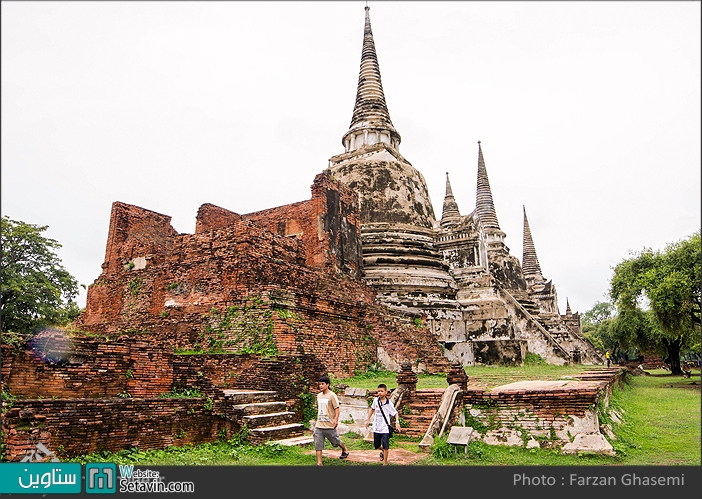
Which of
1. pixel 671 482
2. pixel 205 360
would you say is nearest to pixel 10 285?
pixel 205 360

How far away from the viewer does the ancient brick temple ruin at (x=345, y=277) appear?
1425cm

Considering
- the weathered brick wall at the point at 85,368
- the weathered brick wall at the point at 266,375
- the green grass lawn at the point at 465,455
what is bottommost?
the green grass lawn at the point at 465,455

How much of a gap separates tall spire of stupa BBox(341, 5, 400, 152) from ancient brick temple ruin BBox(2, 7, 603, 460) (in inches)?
3.2

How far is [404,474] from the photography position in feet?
22.7

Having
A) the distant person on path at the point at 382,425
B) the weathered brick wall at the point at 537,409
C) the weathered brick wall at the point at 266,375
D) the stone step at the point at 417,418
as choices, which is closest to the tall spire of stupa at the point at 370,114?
the weathered brick wall at the point at 266,375

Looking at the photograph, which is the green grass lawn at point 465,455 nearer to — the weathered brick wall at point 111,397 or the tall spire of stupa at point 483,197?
the weathered brick wall at point 111,397

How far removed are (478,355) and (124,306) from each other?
41.6 feet

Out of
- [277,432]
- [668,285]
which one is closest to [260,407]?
[277,432]

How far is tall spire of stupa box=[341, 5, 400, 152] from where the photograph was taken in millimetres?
29312

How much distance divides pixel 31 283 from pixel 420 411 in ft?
73.9

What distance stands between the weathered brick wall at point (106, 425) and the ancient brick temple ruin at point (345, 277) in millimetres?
3949

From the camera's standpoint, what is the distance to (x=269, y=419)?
952 centimetres

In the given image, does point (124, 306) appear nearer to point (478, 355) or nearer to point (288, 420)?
point (288, 420)

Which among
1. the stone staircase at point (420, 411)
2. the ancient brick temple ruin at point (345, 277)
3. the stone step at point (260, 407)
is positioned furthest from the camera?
the ancient brick temple ruin at point (345, 277)
